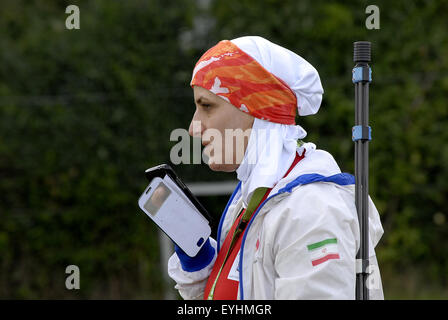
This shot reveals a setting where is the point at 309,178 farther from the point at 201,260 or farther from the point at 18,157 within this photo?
the point at 18,157

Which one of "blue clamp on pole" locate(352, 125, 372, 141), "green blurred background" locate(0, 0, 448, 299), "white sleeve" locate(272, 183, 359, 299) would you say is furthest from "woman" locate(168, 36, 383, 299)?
"green blurred background" locate(0, 0, 448, 299)

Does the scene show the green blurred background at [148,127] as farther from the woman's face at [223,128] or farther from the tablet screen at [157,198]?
the woman's face at [223,128]

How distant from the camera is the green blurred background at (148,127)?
5.57 metres

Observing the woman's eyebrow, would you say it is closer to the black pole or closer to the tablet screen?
the tablet screen

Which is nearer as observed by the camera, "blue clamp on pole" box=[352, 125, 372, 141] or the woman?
the woman

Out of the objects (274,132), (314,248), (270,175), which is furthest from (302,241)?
(274,132)

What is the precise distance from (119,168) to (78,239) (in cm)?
72

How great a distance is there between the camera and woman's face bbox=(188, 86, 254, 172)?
204 centimetres

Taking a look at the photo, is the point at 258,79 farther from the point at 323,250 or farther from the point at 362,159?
the point at 323,250

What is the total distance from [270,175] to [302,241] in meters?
Answer: 0.26

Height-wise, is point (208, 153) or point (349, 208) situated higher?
point (208, 153)

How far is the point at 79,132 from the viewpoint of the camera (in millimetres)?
5570

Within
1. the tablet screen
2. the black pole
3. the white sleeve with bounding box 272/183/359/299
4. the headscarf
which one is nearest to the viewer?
the white sleeve with bounding box 272/183/359/299
